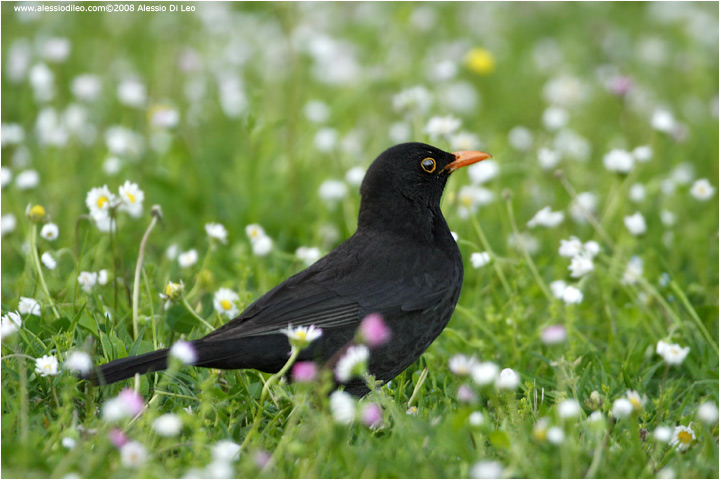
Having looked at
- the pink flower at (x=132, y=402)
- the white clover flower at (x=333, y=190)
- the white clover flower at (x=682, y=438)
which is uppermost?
the white clover flower at (x=333, y=190)

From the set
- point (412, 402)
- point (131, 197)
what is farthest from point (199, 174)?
point (412, 402)

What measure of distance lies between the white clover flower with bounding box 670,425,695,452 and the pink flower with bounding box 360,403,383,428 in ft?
3.58

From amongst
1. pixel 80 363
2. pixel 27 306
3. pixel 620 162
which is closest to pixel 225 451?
pixel 80 363

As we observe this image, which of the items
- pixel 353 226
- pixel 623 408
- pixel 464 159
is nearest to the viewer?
pixel 623 408

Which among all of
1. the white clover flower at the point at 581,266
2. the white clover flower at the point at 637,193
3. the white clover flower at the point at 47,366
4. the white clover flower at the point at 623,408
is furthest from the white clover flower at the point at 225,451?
the white clover flower at the point at 637,193

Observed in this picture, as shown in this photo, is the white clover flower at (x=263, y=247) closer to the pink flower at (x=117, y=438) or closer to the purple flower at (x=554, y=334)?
the purple flower at (x=554, y=334)

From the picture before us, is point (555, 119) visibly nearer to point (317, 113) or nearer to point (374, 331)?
point (317, 113)

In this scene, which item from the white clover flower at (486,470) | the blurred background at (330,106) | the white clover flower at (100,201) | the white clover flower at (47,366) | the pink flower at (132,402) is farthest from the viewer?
the blurred background at (330,106)

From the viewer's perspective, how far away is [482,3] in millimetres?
10445

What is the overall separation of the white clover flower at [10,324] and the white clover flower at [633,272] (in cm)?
285

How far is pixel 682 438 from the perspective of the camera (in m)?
3.24

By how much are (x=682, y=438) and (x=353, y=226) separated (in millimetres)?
2700

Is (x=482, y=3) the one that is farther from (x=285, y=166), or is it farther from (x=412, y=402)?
(x=412, y=402)

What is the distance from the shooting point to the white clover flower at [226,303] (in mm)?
4102
